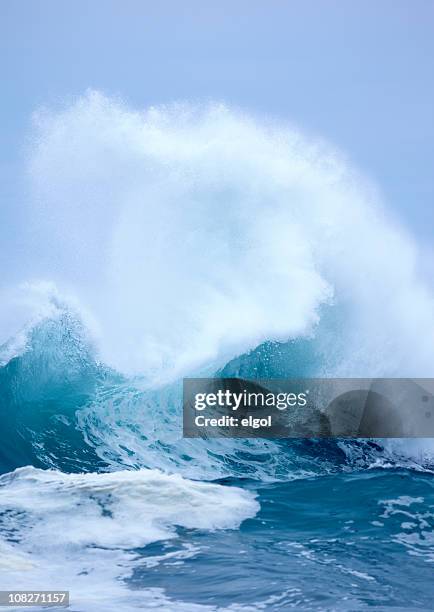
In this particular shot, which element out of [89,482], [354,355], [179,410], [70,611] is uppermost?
[354,355]

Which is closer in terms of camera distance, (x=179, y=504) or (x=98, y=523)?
(x=98, y=523)

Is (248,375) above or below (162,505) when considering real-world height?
above

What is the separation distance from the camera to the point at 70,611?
10.9 feet

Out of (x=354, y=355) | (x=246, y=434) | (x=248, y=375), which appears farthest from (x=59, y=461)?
(x=354, y=355)

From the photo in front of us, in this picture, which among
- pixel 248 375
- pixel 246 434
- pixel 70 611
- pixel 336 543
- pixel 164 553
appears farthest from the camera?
pixel 248 375

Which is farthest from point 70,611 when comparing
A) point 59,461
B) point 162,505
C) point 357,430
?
point 357,430

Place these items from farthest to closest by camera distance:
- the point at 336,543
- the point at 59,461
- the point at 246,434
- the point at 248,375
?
the point at 248,375
the point at 246,434
the point at 59,461
the point at 336,543

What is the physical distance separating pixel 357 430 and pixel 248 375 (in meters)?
1.93

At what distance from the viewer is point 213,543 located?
15.5 feet

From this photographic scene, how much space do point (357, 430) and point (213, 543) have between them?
15.2ft

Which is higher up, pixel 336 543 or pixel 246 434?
pixel 246 434

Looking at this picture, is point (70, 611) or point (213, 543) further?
point (213, 543)

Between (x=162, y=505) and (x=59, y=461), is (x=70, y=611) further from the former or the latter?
(x=59, y=461)

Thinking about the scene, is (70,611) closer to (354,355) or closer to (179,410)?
(179,410)
